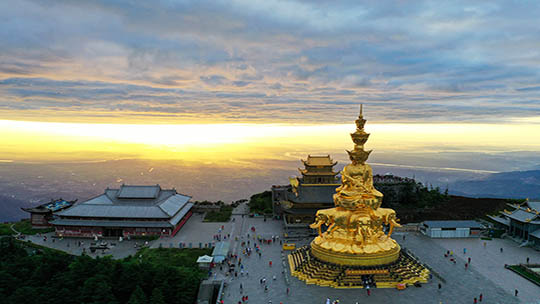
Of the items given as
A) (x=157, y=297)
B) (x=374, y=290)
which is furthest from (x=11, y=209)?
(x=374, y=290)

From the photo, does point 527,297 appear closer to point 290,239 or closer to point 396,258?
point 396,258

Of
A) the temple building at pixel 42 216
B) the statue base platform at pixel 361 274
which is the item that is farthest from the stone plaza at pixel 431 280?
the temple building at pixel 42 216

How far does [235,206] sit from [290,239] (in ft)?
51.3

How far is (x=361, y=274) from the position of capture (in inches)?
821

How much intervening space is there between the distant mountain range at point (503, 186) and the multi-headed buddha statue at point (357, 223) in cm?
7947

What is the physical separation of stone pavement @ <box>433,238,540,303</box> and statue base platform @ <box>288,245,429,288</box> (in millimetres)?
4850

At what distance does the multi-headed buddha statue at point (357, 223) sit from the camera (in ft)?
70.6

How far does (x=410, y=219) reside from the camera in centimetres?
3906

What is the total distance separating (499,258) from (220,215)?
26821 mm

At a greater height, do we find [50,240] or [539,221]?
[539,221]

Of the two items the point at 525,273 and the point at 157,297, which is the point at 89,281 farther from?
the point at 525,273

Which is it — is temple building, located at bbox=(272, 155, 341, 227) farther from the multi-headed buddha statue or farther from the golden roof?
the multi-headed buddha statue

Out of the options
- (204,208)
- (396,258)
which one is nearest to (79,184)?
(204,208)

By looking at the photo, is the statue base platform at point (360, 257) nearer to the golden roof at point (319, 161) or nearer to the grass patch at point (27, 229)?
the golden roof at point (319, 161)
